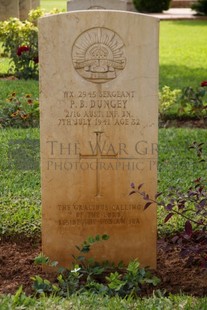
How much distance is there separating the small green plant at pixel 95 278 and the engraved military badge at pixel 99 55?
976 millimetres

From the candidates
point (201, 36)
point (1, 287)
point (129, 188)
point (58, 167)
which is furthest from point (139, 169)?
point (201, 36)

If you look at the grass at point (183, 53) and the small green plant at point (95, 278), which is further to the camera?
the grass at point (183, 53)

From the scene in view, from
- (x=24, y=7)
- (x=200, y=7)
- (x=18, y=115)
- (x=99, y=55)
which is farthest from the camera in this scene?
(x=200, y=7)

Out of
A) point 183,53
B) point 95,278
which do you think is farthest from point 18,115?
point 183,53

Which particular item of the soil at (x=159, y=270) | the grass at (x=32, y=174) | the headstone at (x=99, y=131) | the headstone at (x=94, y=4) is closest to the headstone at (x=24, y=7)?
the headstone at (x=94, y=4)

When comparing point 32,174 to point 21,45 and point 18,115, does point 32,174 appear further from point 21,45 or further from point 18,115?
point 21,45

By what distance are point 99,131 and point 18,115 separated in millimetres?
4111

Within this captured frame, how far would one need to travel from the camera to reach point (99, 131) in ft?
16.7

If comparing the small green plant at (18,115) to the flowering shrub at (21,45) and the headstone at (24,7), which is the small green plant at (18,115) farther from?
the headstone at (24,7)

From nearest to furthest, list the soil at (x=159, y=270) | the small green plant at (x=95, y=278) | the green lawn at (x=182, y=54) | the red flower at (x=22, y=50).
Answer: the small green plant at (x=95, y=278), the soil at (x=159, y=270), the red flower at (x=22, y=50), the green lawn at (x=182, y=54)

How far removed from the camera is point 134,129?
509 centimetres

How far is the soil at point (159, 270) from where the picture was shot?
4.98 metres

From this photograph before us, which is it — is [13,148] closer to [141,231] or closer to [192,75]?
[141,231]

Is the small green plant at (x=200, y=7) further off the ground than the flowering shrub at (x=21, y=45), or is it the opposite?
the small green plant at (x=200, y=7)
